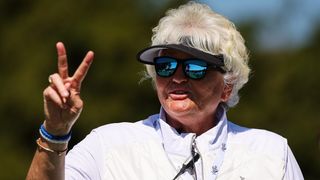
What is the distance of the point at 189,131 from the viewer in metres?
5.22

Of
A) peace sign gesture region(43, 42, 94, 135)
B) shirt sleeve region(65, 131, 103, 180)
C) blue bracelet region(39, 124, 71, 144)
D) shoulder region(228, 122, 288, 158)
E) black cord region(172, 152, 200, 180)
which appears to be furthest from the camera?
shoulder region(228, 122, 288, 158)

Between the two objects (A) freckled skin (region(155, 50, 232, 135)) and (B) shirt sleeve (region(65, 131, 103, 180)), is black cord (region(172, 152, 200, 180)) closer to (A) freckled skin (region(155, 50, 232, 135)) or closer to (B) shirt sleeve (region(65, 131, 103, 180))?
(A) freckled skin (region(155, 50, 232, 135))

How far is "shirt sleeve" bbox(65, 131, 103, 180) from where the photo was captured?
16.0 feet

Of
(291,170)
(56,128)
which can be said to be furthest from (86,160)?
(291,170)

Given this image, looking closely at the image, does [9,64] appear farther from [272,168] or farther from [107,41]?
[272,168]

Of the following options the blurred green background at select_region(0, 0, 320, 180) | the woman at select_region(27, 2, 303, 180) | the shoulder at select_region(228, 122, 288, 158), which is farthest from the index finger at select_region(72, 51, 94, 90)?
the blurred green background at select_region(0, 0, 320, 180)

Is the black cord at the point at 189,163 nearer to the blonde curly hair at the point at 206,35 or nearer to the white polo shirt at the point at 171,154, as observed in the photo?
the white polo shirt at the point at 171,154

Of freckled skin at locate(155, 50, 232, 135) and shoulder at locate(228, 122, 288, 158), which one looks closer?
freckled skin at locate(155, 50, 232, 135)

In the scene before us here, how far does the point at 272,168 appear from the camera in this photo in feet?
16.9

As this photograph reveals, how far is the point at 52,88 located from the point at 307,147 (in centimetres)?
1415

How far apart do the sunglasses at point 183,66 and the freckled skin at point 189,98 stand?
0.07 feet

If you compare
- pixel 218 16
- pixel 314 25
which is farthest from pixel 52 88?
pixel 314 25

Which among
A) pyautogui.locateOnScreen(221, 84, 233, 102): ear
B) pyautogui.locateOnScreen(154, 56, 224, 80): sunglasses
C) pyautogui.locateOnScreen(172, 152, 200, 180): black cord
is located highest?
pyautogui.locateOnScreen(154, 56, 224, 80): sunglasses

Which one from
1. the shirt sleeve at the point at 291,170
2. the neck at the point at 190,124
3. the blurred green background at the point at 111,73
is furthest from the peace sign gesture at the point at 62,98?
the blurred green background at the point at 111,73
